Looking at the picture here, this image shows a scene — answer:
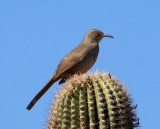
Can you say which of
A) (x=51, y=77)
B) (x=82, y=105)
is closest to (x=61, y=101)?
(x=82, y=105)

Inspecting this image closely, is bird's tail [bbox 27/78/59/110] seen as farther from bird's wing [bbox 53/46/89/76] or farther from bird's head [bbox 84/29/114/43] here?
bird's head [bbox 84/29/114/43]

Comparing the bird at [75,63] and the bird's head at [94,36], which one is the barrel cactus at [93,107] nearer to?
the bird at [75,63]

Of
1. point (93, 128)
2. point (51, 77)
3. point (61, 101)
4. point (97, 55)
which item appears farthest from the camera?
point (97, 55)

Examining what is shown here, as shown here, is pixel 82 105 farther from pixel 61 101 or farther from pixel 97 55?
pixel 97 55

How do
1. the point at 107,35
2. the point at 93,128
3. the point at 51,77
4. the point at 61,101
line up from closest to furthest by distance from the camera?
the point at 93,128
the point at 61,101
the point at 51,77
the point at 107,35

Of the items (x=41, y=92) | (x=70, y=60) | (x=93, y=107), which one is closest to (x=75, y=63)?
(x=70, y=60)

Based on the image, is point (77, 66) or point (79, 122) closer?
point (79, 122)

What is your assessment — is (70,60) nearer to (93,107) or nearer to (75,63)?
(75,63)
